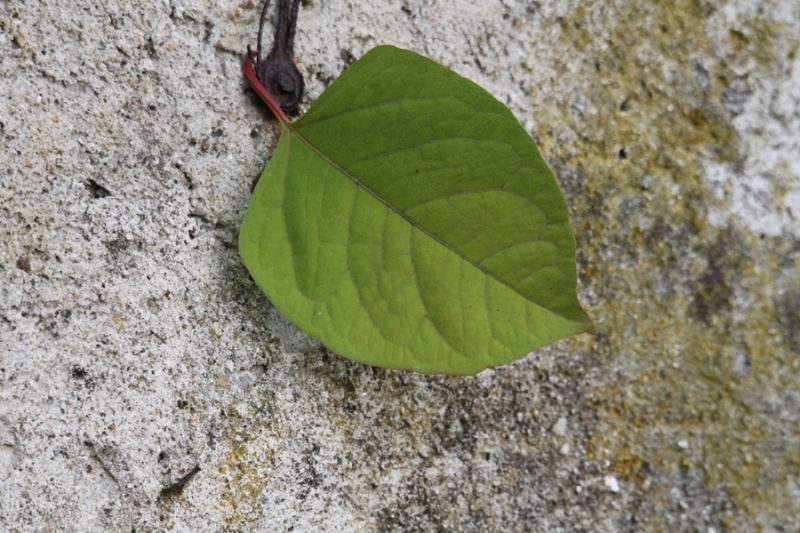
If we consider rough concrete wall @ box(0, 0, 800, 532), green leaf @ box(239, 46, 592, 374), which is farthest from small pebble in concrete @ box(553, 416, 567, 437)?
green leaf @ box(239, 46, 592, 374)

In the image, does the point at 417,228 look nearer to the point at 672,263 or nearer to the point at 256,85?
the point at 256,85

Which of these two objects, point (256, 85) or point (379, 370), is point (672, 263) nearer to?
point (379, 370)

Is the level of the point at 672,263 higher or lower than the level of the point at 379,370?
higher

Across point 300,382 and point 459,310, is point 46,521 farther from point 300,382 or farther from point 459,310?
point 459,310

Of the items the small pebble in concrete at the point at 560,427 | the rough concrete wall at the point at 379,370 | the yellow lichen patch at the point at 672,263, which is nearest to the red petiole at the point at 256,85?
the rough concrete wall at the point at 379,370

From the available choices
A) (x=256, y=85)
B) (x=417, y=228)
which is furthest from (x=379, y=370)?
(x=256, y=85)

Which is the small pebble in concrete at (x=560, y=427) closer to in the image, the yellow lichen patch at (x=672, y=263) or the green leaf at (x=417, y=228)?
the yellow lichen patch at (x=672, y=263)

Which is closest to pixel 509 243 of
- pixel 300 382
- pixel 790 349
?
pixel 300 382

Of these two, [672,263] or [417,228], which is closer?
[417,228]
